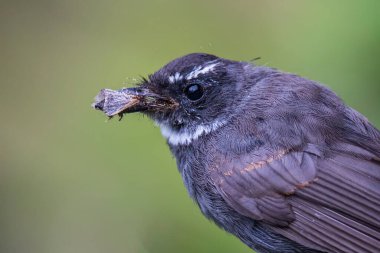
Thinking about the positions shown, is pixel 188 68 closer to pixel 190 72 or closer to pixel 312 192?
pixel 190 72

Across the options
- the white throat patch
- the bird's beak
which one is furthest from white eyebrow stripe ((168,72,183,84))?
the white throat patch

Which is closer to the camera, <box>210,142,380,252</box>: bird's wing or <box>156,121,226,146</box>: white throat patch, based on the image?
<box>210,142,380,252</box>: bird's wing

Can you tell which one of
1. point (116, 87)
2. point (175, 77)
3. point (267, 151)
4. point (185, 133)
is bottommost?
point (267, 151)

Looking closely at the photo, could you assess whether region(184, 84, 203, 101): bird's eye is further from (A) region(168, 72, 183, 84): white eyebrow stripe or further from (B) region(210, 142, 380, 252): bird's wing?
(B) region(210, 142, 380, 252): bird's wing

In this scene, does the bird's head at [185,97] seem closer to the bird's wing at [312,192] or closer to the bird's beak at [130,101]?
the bird's beak at [130,101]

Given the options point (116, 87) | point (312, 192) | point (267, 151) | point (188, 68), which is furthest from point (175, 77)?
point (116, 87)

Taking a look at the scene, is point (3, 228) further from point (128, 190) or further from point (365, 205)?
point (365, 205)

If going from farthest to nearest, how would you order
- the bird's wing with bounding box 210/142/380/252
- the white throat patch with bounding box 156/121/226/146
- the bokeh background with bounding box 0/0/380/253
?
1. the bokeh background with bounding box 0/0/380/253
2. the white throat patch with bounding box 156/121/226/146
3. the bird's wing with bounding box 210/142/380/252

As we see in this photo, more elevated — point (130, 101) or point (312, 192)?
point (130, 101)
